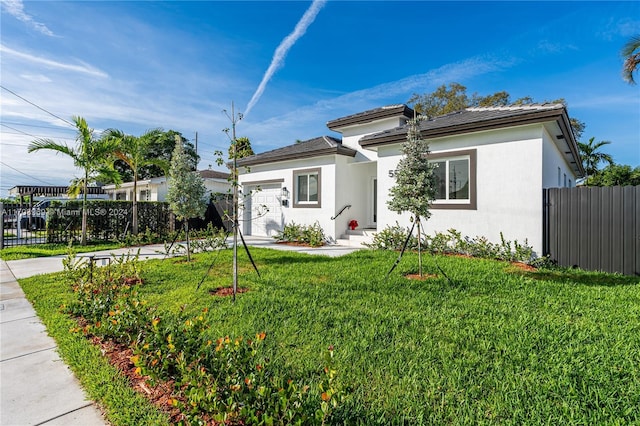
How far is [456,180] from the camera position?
8.77m

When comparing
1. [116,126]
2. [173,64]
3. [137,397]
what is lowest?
[137,397]

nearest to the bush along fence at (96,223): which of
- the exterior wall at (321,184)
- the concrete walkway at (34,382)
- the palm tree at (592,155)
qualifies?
the exterior wall at (321,184)

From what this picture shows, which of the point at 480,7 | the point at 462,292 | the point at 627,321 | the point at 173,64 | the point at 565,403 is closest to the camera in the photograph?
the point at 565,403

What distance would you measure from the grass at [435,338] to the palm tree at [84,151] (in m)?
6.79

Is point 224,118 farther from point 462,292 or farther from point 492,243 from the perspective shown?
point 492,243

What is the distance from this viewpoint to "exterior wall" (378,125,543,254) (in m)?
7.46

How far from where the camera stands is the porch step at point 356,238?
35.2 feet

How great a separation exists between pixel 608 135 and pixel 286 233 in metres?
25.9

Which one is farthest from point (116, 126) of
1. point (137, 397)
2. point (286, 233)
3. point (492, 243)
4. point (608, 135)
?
point (608, 135)

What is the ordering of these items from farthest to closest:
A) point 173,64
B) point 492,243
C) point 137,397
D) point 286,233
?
point 286,233 → point 173,64 → point 492,243 → point 137,397

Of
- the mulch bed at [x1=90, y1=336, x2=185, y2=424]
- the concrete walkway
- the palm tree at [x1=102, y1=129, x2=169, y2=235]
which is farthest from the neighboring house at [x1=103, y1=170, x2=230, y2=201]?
the mulch bed at [x1=90, y1=336, x2=185, y2=424]

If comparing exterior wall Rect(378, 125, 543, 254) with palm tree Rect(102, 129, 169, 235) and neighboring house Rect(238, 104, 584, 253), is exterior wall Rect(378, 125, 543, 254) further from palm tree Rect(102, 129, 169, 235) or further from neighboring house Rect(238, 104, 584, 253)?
palm tree Rect(102, 129, 169, 235)

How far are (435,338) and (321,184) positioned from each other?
9023 millimetres

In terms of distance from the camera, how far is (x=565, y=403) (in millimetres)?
2252
